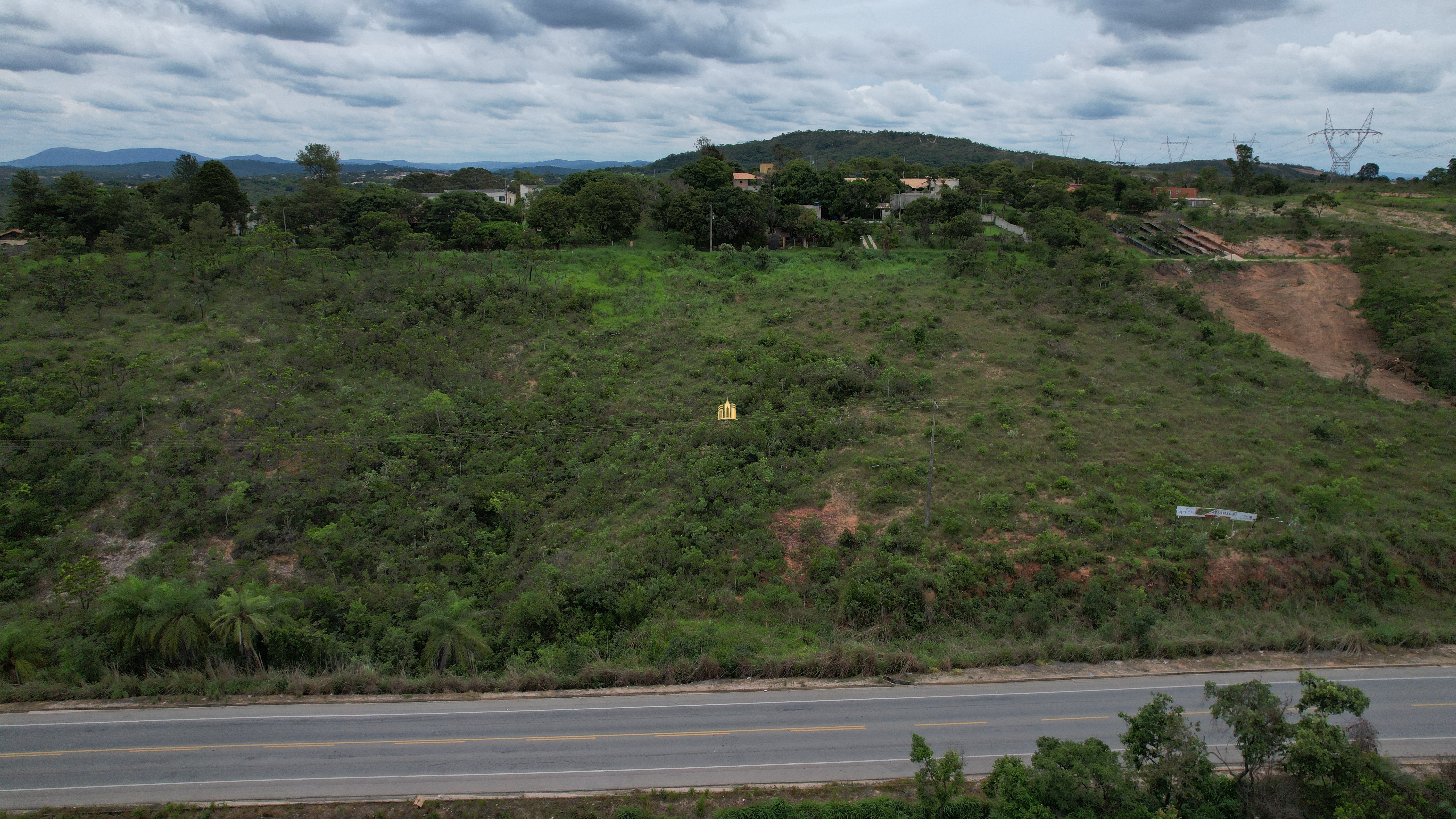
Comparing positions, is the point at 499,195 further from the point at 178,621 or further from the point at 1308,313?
the point at 1308,313

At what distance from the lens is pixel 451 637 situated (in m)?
21.3

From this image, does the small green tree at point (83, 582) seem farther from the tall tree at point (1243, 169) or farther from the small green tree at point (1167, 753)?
the tall tree at point (1243, 169)

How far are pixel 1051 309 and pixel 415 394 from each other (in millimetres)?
44825

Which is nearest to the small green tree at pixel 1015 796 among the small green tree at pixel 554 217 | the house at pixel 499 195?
the small green tree at pixel 554 217

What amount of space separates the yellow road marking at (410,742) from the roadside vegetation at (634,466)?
2.34 metres

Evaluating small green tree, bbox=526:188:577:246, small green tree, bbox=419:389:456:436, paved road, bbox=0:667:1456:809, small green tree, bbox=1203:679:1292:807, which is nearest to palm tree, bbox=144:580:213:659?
paved road, bbox=0:667:1456:809

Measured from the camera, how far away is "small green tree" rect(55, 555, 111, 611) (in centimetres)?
2278

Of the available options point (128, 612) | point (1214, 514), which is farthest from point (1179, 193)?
point (128, 612)

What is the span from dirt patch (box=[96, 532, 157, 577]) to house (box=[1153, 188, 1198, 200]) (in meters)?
89.1

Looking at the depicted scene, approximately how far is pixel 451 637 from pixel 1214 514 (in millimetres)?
28227

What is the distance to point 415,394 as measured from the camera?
3744cm

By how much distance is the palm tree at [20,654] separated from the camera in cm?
1994

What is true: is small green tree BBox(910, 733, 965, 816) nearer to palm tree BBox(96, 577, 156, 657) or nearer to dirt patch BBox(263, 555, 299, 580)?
palm tree BBox(96, 577, 156, 657)

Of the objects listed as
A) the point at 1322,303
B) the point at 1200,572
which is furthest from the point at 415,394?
the point at 1322,303
